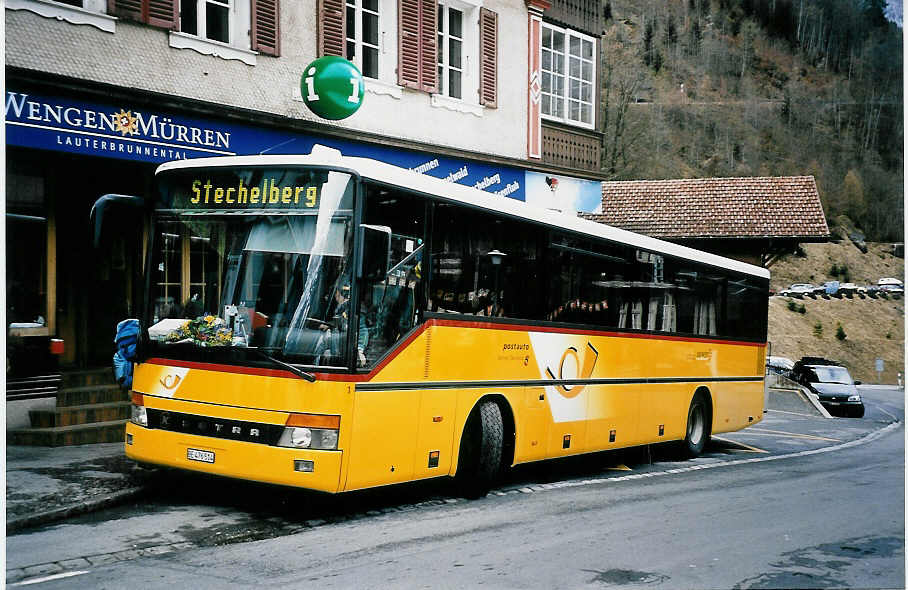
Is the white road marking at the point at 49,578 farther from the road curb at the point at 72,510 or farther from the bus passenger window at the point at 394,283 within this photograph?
the bus passenger window at the point at 394,283

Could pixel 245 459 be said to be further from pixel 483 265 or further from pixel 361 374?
pixel 483 265

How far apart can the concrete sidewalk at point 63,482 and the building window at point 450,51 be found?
9.48 metres

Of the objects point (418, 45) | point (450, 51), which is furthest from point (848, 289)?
point (418, 45)

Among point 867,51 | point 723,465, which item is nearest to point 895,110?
point 867,51

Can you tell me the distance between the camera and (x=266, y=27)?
49.8 feet

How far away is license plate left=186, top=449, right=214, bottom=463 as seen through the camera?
8859mm

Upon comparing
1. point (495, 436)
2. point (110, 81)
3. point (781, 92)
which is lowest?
point (495, 436)

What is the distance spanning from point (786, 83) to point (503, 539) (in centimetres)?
1879

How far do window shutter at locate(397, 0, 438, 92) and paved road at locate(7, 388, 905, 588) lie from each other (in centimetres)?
797

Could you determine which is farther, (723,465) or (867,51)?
(723,465)

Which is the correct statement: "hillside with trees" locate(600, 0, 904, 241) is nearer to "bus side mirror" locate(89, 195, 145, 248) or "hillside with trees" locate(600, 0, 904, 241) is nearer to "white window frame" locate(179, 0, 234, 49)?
"bus side mirror" locate(89, 195, 145, 248)

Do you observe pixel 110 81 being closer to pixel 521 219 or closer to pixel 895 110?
pixel 521 219

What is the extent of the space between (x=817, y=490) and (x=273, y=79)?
940 centimetres

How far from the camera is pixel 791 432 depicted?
75.6 ft
